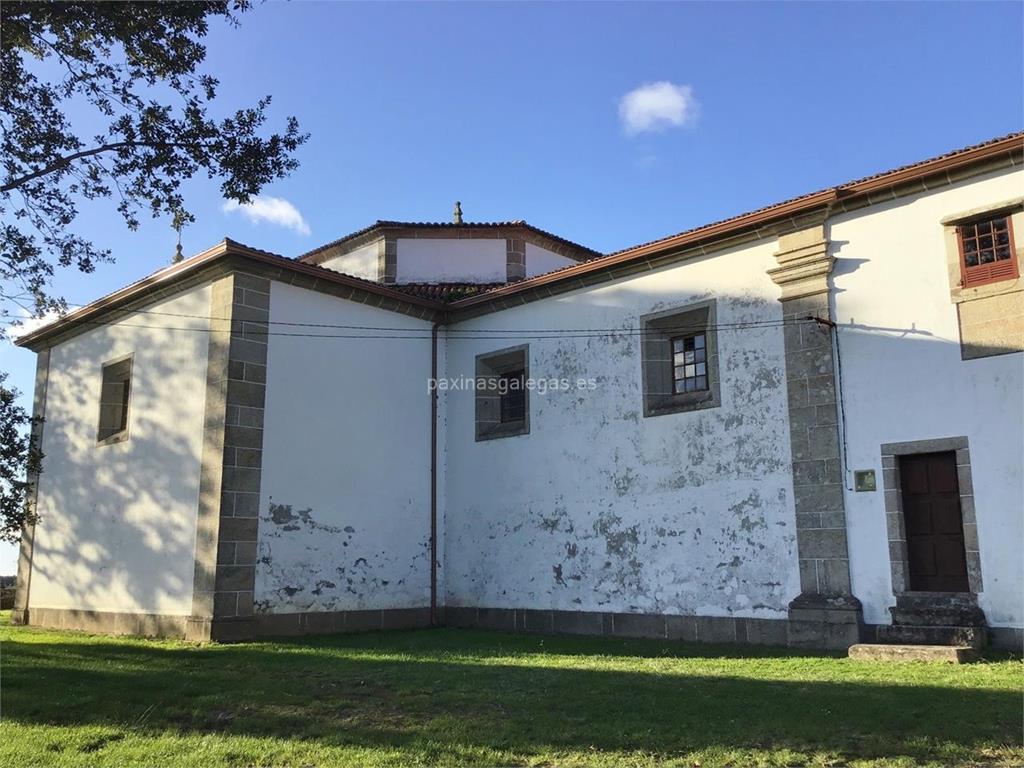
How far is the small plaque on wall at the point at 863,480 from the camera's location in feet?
31.8

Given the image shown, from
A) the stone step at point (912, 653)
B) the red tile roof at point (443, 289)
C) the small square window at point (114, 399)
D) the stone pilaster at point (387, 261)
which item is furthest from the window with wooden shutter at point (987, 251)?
the small square window at point (114, 399)

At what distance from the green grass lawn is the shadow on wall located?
2.76m

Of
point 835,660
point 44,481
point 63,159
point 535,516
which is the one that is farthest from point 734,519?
point 44,481

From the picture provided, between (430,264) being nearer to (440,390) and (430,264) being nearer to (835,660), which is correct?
(440,390)

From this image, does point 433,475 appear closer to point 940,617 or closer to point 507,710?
point 940,617

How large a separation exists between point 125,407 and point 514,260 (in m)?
7.81

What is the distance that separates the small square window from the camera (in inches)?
559

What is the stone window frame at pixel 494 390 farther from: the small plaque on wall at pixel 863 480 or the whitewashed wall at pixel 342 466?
the small plaque on wall at pixel 863 480

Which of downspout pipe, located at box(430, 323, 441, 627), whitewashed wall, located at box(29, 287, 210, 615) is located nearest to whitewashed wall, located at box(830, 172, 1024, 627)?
downspout pipe, located at box(430, 323, 441, 627)

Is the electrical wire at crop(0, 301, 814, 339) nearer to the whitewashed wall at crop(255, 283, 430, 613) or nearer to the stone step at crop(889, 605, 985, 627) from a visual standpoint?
the whitewashed wall at crop(255, 283, 430, 613)

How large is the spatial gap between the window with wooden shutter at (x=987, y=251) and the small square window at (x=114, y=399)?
39.5 ft

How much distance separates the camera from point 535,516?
514 inches

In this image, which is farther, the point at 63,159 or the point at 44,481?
the point at 44,481

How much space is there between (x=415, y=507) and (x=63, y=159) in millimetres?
7340
